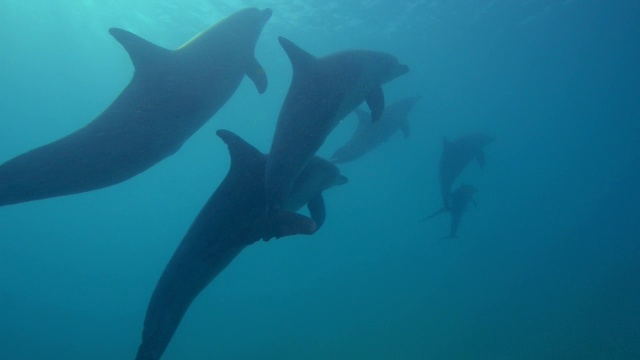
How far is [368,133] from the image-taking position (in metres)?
12.1

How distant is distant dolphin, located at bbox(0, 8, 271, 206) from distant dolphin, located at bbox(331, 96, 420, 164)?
664cm

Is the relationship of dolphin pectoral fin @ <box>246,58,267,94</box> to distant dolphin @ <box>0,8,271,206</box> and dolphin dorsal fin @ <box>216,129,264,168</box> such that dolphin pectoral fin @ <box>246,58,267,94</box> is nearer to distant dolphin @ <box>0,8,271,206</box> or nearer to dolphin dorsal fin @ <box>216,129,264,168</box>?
distant dolphin @ <box>0,8,271,206</box>

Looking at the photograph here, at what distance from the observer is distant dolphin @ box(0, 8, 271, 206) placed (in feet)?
13.7

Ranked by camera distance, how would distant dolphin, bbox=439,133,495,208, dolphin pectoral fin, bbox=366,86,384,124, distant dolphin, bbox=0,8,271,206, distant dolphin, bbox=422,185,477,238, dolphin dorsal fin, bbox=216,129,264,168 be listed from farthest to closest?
distant dolphin, bbox=422,185,477,238 < distant dolphin, bbox=439,133,495,208 < dolphin pectoral fin, bbox=366,86,384,124 < dolphin dorsal fin, bbox=216,129,264,168 < distant dolphin, bbox=0,8,271,206

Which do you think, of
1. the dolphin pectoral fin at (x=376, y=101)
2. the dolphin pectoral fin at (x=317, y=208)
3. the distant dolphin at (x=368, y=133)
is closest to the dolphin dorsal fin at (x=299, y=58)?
the dolphin pectoral fin at (x=376, y=101)

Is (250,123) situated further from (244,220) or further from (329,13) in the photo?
(244,220)

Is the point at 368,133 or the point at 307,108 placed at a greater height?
the point at 368,133

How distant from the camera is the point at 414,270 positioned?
42.4 metres

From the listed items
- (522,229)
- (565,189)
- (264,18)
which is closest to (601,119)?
(565,189)

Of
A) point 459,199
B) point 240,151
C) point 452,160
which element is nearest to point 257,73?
point 240,151

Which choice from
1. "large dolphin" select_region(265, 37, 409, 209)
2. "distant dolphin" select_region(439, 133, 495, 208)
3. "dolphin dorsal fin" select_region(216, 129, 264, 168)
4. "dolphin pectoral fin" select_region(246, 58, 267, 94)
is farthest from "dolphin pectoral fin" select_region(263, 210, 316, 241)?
"distant dolphin" select_region(439, 133, 495, 208)

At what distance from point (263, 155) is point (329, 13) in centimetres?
2891

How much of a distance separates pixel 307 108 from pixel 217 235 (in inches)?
64.0

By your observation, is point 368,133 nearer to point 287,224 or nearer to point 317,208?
point 317,208
